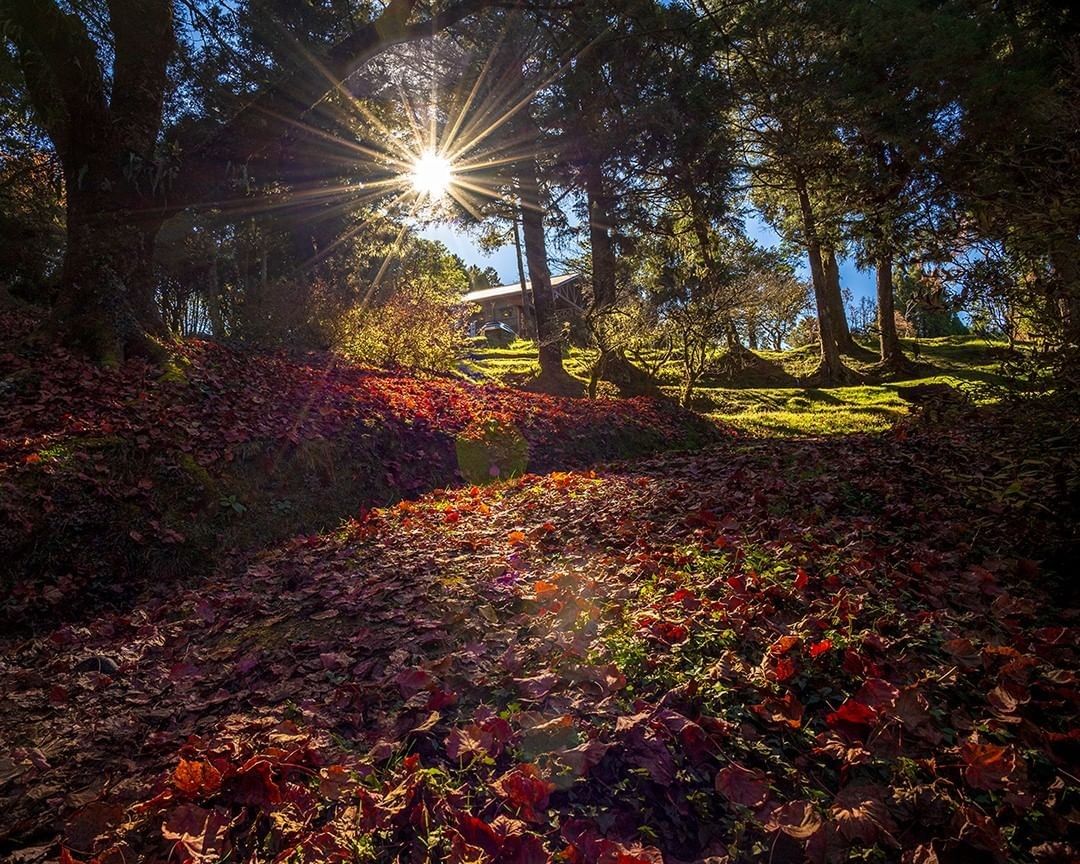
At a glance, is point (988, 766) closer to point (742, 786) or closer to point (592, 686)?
point (742, 786)

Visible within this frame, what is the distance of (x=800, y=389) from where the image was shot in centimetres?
1884

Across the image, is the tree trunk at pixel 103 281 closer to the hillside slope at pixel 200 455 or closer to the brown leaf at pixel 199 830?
the hillside slope at pixel 200 455

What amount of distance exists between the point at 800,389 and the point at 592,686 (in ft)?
61.1

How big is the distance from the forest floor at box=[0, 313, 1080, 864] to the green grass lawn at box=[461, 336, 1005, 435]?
7.84 m

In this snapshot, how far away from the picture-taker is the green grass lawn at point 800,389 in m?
13.2

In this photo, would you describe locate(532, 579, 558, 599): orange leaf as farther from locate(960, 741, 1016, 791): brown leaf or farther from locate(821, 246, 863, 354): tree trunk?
locate(821, 246, 863, 354): tree trunk

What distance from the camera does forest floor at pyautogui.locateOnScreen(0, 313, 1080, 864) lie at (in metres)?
1.64

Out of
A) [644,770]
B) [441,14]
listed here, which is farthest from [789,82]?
[644,770]

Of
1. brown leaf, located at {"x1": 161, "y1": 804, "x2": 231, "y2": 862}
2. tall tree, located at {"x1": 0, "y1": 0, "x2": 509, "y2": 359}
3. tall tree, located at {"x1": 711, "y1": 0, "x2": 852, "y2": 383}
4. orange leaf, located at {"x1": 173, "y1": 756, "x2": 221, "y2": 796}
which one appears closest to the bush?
tall tree, located at {"x1": 0, "y1": 0, "x2": 509, "y2": 359}

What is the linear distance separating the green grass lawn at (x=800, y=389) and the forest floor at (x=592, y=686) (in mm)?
7843

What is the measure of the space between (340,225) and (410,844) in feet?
64.3

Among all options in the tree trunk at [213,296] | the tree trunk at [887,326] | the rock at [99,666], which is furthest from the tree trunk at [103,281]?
the tree trunk at [887,326]

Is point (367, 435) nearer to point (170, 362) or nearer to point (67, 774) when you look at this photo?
point (170, 362)

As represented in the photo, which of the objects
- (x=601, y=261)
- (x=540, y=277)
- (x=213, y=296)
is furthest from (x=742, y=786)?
(x=213, y=296)
